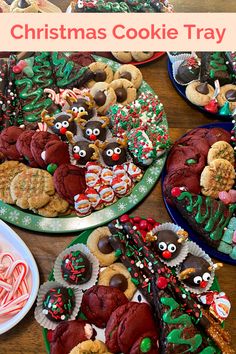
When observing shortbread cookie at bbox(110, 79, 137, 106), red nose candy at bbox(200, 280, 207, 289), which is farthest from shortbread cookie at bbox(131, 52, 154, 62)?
red nose candy at bbox(200, 280, 207, 289)

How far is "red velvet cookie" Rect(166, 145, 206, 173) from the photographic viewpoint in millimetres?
2062

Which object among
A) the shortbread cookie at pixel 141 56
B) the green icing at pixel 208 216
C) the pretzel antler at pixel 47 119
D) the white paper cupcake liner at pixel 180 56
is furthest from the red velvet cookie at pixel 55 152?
the white paper cupcake liner at pixel 180 56

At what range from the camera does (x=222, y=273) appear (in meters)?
1.93

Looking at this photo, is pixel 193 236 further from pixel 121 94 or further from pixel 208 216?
pixel 121 94

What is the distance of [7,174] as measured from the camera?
2018 millimetres

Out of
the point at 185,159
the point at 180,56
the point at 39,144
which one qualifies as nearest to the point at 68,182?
the point at 39,144

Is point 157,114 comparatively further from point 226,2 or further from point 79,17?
point 226,2

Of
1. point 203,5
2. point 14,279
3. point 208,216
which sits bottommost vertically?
point 14,279

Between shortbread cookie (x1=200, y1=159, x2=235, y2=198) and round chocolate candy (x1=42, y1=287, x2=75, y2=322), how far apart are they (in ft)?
2.86

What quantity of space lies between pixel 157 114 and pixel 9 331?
1.37m

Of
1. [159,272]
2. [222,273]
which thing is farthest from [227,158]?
[159,272]

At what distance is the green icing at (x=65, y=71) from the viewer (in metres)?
2.29

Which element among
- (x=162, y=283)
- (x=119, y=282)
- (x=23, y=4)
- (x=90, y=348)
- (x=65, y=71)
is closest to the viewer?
(x=90, y=348)

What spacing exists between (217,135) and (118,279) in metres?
0.97
